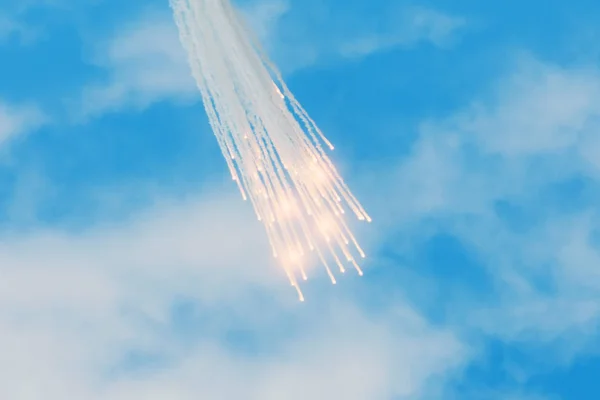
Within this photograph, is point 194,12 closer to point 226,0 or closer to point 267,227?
point 226,0

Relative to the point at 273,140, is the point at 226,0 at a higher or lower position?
higher

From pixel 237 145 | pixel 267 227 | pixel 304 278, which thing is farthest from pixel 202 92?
pixel 304 278

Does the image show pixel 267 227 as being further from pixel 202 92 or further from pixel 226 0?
pixel 226 0

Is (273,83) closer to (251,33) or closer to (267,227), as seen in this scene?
(251,33)

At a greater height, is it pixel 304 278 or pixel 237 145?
pixel 237 145

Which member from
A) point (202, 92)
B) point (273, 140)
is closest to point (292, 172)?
point (273, 140)

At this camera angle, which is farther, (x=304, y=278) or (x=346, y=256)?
(x=346, y=256)

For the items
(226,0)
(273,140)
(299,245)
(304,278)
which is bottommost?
(304,278)

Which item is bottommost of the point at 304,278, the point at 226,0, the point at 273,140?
the point at 304,278

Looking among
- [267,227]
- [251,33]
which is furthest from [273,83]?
[267,227]

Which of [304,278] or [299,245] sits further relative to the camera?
[299,245]
